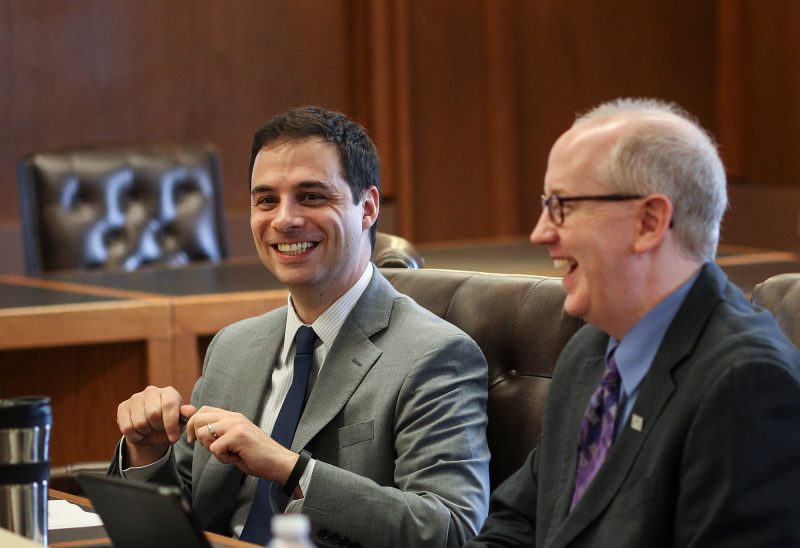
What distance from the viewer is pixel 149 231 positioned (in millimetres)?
4770

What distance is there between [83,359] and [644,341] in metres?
2.34

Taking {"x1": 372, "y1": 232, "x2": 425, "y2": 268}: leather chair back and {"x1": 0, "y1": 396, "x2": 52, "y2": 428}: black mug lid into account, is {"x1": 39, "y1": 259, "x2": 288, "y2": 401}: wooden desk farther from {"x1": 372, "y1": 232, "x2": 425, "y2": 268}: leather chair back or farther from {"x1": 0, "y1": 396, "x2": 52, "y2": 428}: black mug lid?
{"x1": 0, "y1": 396, "x2": 52, "y2": 428}: black mug lid

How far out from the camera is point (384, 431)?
7.32ft

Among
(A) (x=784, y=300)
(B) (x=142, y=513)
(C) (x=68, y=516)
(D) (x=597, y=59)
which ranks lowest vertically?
(C) (x=68, y=516)

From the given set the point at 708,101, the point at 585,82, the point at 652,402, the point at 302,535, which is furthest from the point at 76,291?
the point at 708,101

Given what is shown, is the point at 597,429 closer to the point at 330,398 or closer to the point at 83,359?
the point at 330,398

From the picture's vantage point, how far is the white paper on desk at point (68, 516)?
201 cm

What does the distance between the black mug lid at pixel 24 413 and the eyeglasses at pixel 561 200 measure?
28.0 inches

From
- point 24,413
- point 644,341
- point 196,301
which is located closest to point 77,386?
point 196,301

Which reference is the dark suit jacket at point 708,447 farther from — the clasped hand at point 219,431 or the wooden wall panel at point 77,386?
the wooden wall panel at point 77,386

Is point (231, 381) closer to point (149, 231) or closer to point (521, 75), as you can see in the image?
point (149, 231)

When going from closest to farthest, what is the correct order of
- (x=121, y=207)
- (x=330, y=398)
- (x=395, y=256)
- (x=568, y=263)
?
1. (x=568, y=263)
2. (x=330, y=398)
3. (x=395, y=256)
4. (x=121, y=207)

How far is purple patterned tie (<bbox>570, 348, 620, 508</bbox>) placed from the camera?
5.48 ft

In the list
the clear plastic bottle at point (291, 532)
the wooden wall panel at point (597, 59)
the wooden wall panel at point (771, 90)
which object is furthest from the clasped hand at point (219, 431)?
the wooden wall panel at point (597, 59)
